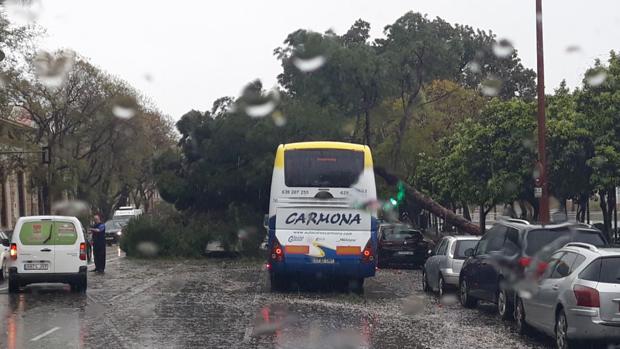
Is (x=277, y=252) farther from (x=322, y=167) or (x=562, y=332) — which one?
(x=562, y=332)

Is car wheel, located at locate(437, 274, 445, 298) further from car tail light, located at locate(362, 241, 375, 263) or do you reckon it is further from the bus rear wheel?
the bus rear wheel

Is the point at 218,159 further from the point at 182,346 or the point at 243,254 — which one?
the point at 182,346

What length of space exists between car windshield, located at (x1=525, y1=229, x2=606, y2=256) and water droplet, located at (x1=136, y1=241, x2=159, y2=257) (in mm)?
24314

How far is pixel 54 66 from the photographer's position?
53.8 meters

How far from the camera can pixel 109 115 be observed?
192 ft

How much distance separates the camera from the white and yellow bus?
20.0 m

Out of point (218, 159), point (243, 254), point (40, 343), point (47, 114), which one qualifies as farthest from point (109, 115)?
point (40, 343)

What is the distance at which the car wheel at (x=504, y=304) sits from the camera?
14742mm

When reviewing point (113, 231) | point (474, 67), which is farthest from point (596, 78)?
point (474, 67)

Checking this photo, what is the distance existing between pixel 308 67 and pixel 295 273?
2159 centimetres

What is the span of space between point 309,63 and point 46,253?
2307 centimetres

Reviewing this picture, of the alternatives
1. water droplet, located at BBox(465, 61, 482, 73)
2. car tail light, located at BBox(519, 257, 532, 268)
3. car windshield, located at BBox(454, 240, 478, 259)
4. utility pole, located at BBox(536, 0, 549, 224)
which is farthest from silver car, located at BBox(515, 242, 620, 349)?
water droplet, located at BBox(465, 61, 482, 73)

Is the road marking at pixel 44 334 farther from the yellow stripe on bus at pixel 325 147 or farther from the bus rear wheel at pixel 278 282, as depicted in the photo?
the yellow stripe on bus at pixel 325 147

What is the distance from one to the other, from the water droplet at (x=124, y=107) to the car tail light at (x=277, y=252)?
131 ft
